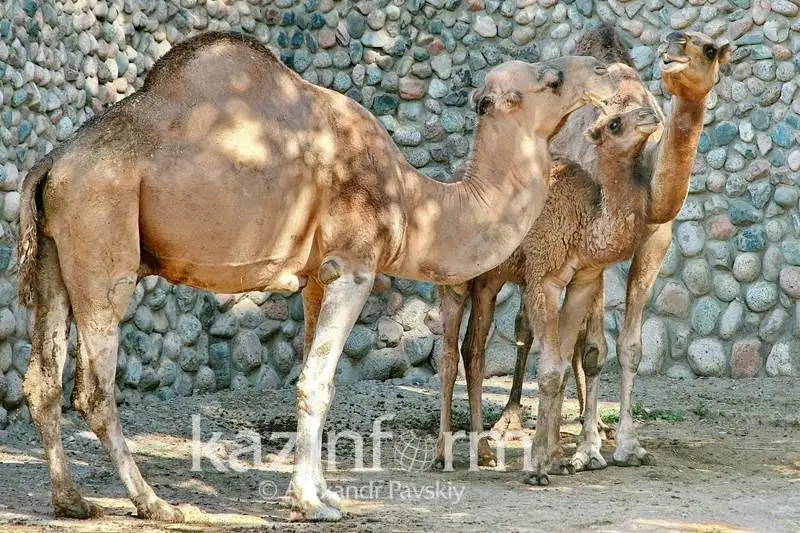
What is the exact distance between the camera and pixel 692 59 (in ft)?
22.0

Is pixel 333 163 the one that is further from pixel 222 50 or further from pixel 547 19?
pixel 547 19

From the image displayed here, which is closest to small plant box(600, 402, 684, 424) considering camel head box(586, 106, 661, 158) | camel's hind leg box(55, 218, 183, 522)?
camel head box(586, 106, 661, 158)

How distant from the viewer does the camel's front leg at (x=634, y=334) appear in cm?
788

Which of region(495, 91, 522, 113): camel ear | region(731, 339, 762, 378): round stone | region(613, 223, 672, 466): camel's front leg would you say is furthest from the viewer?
region(731, 339, 762, 378): round stone

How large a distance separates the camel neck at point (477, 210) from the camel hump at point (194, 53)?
1.00m

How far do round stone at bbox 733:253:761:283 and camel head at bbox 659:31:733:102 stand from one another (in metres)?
4.15

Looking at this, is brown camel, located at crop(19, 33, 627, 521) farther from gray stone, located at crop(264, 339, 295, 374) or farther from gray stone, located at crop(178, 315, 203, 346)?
gray stone, located at crop(264, 339, 295, 374)

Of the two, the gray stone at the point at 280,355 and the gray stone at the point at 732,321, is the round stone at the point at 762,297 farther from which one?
the gray stone at the point at 280,355

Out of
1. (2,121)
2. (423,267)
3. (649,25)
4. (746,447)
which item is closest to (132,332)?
(2,121)

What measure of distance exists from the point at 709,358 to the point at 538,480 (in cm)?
401

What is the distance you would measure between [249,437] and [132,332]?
4.41 feet

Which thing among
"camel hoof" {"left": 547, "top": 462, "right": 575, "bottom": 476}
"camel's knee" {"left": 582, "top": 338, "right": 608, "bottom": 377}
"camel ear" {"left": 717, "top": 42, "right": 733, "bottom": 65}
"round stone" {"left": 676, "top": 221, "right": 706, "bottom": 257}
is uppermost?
"camel ear" {"left": 717, "top": 42, "right": 733, "bottom": 65}

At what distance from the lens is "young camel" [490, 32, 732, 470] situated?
6.74 m

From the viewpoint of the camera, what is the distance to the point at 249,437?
870 cm
